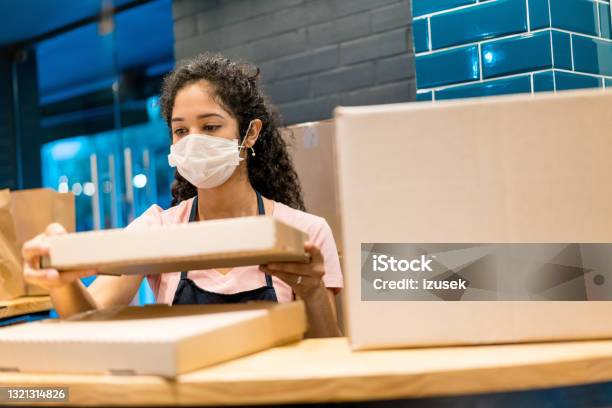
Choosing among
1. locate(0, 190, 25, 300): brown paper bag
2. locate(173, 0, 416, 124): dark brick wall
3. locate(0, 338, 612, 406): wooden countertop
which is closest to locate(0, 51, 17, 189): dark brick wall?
locate(173, 0, 416, 124): dark brick wall

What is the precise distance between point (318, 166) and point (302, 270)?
104cm

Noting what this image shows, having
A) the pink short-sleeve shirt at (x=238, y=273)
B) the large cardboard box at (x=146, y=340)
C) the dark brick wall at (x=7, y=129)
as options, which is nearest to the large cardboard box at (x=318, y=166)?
the pink short-sleeve shirt at (x=238, y=273)

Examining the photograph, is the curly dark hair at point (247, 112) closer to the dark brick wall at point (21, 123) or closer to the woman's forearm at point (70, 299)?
the woman's forearm at point (70, 299)

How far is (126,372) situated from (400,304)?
360mm

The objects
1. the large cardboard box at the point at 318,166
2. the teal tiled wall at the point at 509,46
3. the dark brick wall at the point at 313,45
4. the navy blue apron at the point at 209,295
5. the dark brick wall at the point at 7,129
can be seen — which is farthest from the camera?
the dark brick wall at the point at 7,129

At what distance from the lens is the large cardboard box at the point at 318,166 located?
221 cm

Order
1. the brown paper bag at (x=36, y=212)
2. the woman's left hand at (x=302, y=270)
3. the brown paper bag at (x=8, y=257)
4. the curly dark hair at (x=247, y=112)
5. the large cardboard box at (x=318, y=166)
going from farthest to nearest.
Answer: the brown paper bag at (x=36, y=212), the brown paper bag at (x=8, y=257), the large cardboard box at (x=318, y=166), the curly dark hair at (x=247, y=112), the woman's left hand at (x=302, y=270)

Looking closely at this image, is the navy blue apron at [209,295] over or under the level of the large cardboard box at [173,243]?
under

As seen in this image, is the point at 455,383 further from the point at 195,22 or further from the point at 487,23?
the point at 195,22

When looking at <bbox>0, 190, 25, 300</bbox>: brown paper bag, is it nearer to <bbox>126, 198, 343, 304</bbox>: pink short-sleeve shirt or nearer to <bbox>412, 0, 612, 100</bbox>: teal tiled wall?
<bbox>126, 198, 343, 304</bbox>: pink short-sleeve shirt

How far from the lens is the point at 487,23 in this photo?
2.16 meters

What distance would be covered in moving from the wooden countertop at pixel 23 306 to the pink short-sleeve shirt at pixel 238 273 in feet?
2.35

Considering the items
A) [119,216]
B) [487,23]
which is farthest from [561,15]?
[119,216]

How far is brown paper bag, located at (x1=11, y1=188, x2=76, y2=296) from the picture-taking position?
2473mm
